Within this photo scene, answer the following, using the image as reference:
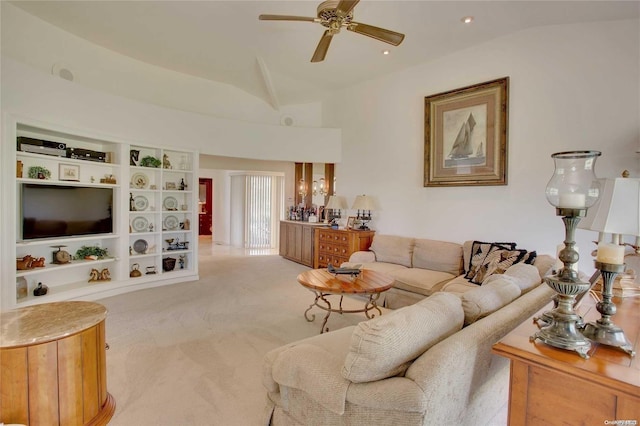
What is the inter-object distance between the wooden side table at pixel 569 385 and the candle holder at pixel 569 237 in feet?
0.14

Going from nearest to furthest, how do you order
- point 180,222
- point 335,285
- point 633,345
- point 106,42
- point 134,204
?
point 633,345
point 335,285
point 106,42
point 134,204
point 180,222

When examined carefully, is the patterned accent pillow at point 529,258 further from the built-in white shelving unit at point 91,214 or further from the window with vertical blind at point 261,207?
the window with vertical blind at point 261,207

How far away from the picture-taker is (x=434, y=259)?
432cm

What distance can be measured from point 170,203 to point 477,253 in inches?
189

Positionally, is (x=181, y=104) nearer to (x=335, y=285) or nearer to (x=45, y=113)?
(x=45, y=113)

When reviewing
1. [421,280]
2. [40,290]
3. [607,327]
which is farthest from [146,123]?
[607,327]

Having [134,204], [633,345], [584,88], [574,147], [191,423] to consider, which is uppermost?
[584,88]

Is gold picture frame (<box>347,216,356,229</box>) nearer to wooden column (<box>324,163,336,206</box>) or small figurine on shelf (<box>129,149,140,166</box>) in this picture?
wooden column (<box>324,163,336,206</box>)

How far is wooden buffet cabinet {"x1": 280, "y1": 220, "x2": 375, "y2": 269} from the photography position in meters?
→ 5.42

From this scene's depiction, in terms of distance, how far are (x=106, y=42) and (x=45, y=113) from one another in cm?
162

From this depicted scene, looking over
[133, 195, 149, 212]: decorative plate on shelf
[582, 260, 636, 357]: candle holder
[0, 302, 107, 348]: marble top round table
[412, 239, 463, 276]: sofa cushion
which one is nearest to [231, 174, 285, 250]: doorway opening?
[133, 195, 149, 212]: decorative plate on shelf

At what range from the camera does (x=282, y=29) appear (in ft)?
13.2

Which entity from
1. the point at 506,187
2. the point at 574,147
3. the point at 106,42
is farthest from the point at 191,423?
the point at 106,42

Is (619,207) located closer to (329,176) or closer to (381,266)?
(381,266)
